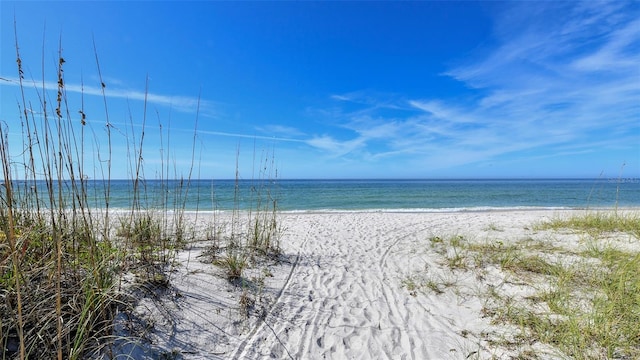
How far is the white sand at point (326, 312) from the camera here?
2.49 m

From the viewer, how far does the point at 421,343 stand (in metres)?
2.65

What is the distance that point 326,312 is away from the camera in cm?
321

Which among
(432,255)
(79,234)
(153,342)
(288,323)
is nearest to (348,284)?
(288,323)

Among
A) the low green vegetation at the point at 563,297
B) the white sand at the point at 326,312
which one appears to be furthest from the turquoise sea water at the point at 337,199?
the low green vegetation at the point at 563,297

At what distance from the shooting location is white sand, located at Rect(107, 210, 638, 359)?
2494 mm

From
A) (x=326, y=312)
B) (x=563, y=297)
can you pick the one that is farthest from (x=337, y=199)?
(x=563, y=297)

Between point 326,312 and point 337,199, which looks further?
point 337,199

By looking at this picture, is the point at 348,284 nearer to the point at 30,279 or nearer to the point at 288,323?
the point at 288,323

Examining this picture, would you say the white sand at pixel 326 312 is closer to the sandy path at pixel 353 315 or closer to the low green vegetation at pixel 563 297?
the sandy path at pixel 353 315

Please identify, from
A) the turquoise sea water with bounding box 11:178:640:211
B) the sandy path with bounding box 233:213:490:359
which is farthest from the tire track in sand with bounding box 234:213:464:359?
the turquoise sea water with bounding box 11:178:640:211

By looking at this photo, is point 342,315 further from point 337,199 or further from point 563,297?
point 337,199

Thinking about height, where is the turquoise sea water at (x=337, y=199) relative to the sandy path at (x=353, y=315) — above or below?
above

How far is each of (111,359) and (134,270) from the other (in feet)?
3.63

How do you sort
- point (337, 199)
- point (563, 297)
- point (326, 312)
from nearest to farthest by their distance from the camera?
point (563, 297) → point (326, 312) → point (337, 199)
